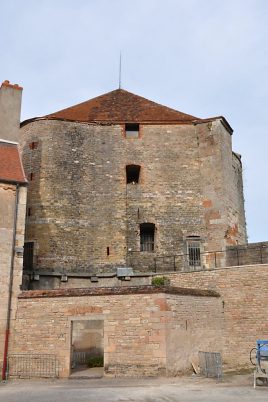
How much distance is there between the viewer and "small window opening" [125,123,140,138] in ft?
71.3

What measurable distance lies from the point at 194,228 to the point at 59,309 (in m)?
8.24

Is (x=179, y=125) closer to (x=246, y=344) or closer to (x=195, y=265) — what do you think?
(x=195, y=265)

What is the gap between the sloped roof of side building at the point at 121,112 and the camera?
2167 centimetres

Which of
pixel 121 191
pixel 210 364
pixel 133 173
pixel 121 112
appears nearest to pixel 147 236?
pixel 121 191

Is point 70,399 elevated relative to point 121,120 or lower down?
lower down

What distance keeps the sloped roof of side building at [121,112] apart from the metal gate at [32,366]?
37.7 ft

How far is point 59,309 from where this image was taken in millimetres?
13836

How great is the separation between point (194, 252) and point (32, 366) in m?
8.97

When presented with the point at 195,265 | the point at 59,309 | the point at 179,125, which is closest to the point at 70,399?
the point at 59,309

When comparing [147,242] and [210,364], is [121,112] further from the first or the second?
[210,364]

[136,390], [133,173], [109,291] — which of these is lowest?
[136,390]

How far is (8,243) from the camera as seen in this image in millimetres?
14297

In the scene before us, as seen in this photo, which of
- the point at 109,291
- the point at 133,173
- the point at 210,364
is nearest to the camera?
the point at 210,364

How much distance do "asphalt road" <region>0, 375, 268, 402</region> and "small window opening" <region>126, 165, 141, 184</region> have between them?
10781 mm
